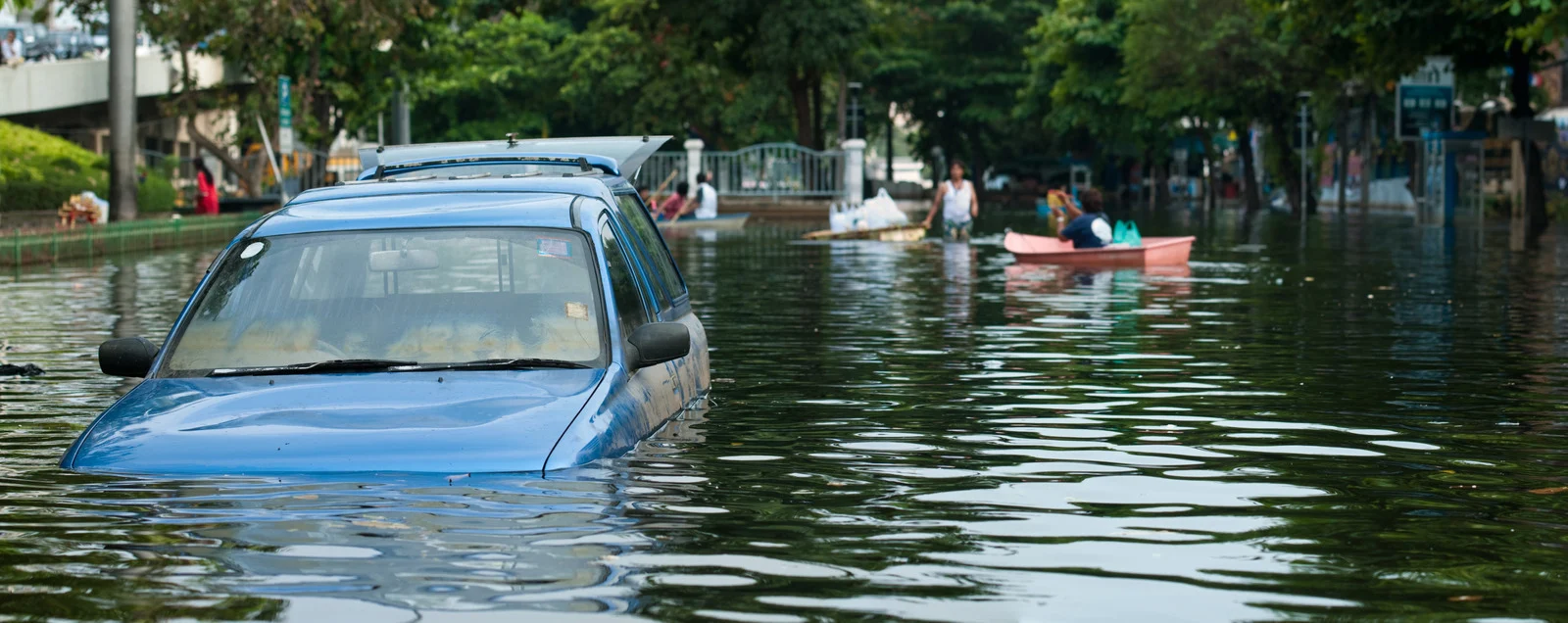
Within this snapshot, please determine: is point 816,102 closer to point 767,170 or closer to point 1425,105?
point 767,170

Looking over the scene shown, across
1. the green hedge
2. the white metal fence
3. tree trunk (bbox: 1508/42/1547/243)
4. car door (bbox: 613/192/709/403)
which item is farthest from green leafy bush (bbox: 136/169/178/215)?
car door (bbox: 613/192/709/403)

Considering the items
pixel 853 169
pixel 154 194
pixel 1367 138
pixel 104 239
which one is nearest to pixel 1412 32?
pixel 104 239

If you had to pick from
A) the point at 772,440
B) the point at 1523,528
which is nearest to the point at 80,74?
the point at 772,440

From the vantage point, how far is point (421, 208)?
7.91 m

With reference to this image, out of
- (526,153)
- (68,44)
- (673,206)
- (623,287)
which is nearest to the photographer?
(623,287)

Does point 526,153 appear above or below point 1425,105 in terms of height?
below

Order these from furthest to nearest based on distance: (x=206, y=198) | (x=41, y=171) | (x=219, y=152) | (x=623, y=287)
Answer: (x=219, y=152)
(x=206, y=198)
(x=41, y=171)
(x=623, y=287)

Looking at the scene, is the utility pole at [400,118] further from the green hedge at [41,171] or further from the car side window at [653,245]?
the car side window at [653,245]

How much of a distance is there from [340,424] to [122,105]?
25499mm

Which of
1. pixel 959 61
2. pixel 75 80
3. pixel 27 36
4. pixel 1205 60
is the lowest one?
pixel 75 80

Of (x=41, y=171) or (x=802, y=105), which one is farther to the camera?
(x=802, y=105)

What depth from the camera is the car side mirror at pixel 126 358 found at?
7.48 m

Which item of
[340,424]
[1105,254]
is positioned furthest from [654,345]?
[1105,254]

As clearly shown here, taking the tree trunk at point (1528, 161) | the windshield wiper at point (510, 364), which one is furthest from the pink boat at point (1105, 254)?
the windshield wiper at point (510, 364)
